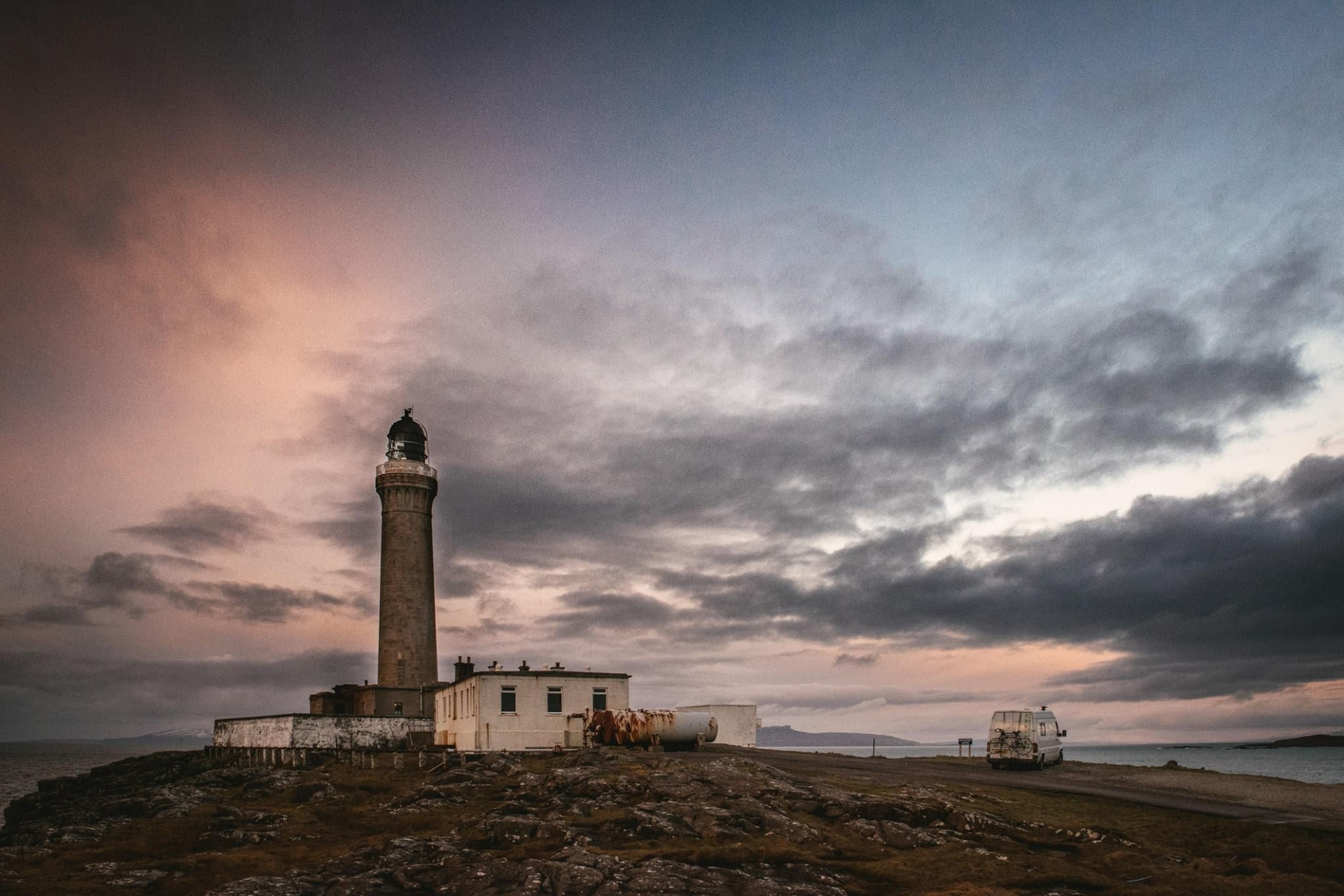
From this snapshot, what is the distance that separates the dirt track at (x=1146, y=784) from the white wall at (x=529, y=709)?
7755 millimetres

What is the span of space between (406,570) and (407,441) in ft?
34.8

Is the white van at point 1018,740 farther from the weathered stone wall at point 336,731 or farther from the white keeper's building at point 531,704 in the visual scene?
the weathered stone wall at point 336,731

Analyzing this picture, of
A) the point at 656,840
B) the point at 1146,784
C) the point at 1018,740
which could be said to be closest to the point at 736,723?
the point at 1018,740

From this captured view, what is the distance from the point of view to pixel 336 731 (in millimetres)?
50719

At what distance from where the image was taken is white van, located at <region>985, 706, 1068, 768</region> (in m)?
43.2

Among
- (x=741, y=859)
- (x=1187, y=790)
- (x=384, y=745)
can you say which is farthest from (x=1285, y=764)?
(x=741, y=859)

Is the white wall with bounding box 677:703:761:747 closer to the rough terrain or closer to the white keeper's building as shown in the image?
the white keeper's building

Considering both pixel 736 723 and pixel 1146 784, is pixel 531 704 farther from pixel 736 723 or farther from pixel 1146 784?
pixel 1146 784

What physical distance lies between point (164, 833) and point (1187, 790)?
36368 millimetres

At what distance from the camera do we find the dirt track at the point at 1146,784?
28.7 meters

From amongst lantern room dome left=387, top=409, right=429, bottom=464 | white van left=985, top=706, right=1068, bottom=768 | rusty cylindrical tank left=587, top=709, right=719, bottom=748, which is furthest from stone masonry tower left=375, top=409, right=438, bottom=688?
white van left=985, top=706, right=1068, bottom=768

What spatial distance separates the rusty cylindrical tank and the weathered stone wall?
40.9 feet

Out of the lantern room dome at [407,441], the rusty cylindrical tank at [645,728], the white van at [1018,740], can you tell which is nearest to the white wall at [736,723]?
the rusty cylindrical tank at [645,728]

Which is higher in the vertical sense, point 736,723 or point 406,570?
point 406,570
